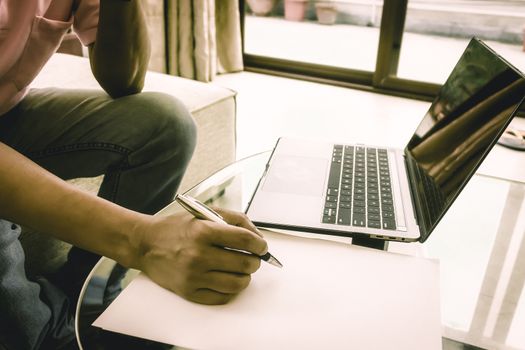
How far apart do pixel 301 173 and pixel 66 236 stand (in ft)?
1.27

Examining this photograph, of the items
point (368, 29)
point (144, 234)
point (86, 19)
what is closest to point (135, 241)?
point (144, 234)

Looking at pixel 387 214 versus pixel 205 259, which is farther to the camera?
pixel 387 214

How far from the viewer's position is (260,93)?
270 cm

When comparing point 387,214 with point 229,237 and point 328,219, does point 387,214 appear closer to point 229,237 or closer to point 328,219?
point 328,219

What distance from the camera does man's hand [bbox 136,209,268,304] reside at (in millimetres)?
452

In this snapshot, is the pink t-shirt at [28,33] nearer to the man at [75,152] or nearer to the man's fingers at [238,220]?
the man at [75,152]

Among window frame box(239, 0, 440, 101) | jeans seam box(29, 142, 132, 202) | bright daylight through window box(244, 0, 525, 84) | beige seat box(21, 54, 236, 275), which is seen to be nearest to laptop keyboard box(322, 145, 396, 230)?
jeans seam box(29, 142, 132, 202)

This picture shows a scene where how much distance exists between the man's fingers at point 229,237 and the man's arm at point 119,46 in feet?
1.85

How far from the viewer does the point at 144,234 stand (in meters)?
0.50

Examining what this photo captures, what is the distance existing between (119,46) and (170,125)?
20 centimetres

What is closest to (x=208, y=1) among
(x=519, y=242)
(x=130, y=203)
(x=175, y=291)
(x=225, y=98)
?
(x=225, y=98)

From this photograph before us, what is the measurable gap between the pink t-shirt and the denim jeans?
0.21 feet

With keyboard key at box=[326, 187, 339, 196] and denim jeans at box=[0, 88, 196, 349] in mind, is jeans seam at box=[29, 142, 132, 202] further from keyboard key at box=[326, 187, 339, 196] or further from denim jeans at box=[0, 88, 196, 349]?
keyboard key at box=[326, 187, 339, 196]

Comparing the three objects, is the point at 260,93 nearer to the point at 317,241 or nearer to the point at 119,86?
the point at 119,86
